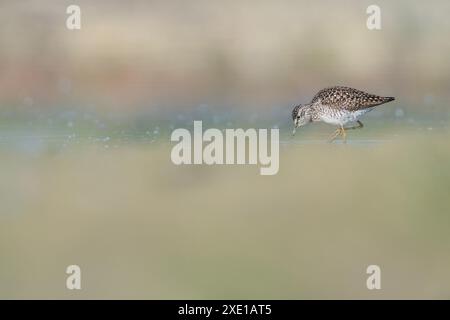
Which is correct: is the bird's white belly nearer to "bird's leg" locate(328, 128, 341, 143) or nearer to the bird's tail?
"bird's leg" locate(328, 128, 341, 143)

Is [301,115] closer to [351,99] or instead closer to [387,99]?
[351,99]

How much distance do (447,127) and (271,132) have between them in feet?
3.43

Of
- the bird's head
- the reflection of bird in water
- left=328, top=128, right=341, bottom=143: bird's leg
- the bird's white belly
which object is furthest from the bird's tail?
the bird's head

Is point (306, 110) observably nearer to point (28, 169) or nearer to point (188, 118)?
point (188, 118)

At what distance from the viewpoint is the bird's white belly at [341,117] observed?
12.7ft

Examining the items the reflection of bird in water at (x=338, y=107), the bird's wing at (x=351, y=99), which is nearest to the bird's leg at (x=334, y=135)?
the reflection of bird in water at (x=338, y=107)

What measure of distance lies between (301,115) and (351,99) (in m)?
0.31

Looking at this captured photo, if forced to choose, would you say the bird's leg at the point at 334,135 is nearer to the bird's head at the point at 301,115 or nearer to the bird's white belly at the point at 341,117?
the bird's white belly at the point at 341,117

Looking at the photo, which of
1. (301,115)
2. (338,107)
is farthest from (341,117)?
(301,115)

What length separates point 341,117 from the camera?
389cm

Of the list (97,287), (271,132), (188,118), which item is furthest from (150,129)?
(97,287)

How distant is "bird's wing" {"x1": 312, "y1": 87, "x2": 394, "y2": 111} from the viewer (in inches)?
151

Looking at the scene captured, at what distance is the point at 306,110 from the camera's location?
387 cm

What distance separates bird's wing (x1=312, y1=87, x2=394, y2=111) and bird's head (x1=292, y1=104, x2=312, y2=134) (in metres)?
0.13
